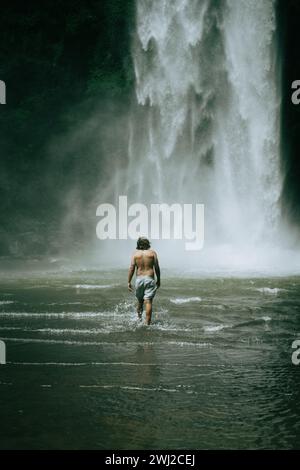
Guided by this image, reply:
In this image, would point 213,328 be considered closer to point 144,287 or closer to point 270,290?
point 144,287

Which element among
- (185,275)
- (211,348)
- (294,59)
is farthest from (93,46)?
(211,348)

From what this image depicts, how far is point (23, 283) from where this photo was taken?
48.6 ft

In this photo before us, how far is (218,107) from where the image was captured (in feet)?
84.3

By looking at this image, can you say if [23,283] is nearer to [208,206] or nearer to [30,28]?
[208,206]

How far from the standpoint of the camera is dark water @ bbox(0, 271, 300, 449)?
3938mm

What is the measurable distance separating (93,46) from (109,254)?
39.7 feet

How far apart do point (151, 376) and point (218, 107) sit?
859 inches

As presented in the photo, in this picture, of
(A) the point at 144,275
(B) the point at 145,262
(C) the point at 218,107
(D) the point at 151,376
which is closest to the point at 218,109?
(C) the point at 218,107

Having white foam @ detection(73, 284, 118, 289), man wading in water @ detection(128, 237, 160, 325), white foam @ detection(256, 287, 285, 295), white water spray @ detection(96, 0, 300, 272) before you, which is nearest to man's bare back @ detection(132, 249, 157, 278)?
man wading in water @ detection(128, 237, 160, 325)

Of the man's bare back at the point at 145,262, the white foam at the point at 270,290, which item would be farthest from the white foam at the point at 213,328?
the white foam at the point at 270,290

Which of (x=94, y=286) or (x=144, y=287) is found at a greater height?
(x=144, y=287)

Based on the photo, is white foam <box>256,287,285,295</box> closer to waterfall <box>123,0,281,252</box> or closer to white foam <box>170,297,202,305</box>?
white foam <box>170,297,202,305</box>

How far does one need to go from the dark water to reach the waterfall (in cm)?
1552

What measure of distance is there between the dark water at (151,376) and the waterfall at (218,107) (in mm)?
15517
